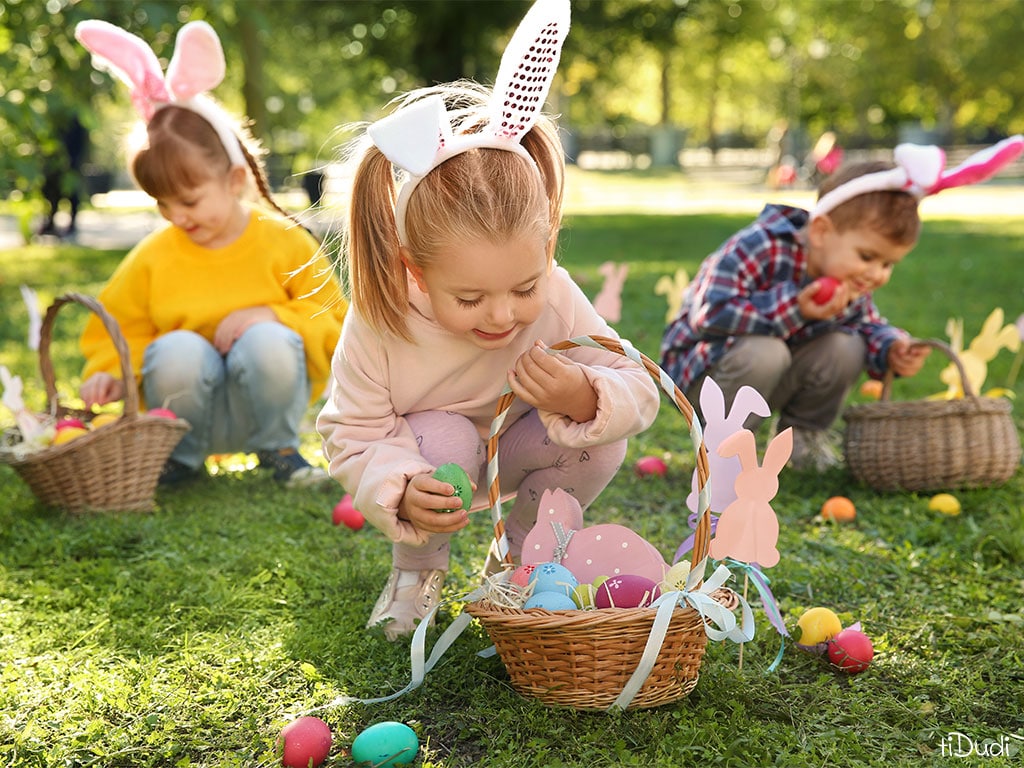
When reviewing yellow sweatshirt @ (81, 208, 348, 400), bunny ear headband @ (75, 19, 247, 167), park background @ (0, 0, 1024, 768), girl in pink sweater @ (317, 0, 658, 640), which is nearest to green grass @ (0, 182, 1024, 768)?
park background @ (0, 0, 1024, 768)

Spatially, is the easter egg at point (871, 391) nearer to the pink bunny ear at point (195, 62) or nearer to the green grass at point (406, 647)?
the green grass at point (406, 647)

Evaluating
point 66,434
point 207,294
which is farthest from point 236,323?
point 66,434

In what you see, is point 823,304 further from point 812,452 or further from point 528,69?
point 528,69

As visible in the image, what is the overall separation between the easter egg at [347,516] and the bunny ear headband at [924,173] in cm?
171

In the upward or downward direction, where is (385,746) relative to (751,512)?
downward

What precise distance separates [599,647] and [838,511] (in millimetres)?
1420

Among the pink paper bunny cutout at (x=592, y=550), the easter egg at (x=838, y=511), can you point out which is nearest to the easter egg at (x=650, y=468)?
the easter egg at (x=838, y=511)

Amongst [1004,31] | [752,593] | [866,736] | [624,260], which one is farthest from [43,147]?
[1004,31]

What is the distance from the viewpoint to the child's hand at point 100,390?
311cm

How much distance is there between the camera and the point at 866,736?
6.03 feet

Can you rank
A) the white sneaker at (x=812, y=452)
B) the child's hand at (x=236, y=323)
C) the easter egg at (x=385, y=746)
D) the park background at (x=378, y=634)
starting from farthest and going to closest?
the white sneaker at (x=812, y=452)
the child's hand at (x=236, y=323)
the park background at (x=378, y=634)
the easter egg at (x=385, y=746)

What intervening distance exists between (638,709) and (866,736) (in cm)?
39

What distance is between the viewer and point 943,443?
310 cm

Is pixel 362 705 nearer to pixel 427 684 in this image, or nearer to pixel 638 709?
pixel 427 684
